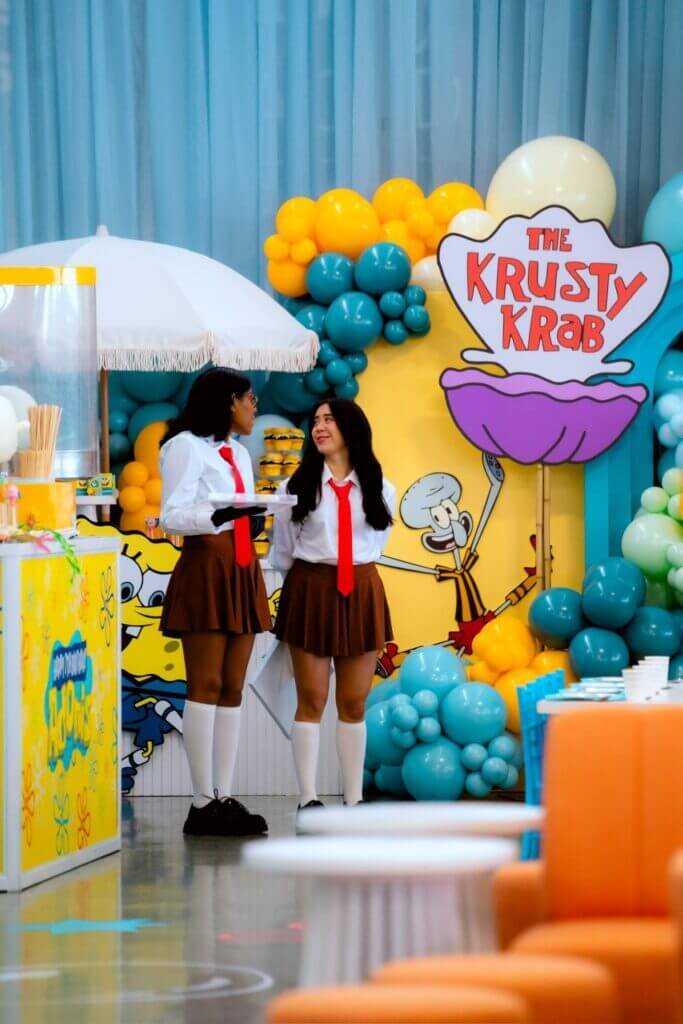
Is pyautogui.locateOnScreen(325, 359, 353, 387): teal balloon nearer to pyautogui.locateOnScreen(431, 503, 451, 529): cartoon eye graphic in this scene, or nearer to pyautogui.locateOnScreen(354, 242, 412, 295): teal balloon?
pyautogui.locateOnScreen(354, 242, 412, 295): teal balloon

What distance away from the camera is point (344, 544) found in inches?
232

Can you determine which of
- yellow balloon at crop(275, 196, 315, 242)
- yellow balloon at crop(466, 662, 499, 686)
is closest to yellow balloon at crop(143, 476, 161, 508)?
yellow balloon at crop(275, 196, 315, 242)

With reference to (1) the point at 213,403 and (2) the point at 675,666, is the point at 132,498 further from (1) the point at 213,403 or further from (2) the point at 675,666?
(2) the point at 675,666

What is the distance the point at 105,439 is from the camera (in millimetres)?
7539

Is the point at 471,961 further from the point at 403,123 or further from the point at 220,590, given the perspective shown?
the point at 403,123

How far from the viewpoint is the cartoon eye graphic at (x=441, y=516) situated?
7.72 meters

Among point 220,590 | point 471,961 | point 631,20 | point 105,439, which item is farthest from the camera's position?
point 631,20

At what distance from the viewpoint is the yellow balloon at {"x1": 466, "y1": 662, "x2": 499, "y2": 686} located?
6.89 m

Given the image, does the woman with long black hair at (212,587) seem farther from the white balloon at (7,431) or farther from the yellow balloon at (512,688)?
the yellow balloon at (512,688)

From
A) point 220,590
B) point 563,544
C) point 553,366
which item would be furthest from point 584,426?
point 220,590

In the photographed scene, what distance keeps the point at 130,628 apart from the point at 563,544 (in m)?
2.04

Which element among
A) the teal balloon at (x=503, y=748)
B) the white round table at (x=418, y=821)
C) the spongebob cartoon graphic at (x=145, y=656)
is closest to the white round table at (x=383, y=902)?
the white round table at (x=418, y=821)

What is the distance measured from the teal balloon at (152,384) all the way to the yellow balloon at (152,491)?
0.43 metres

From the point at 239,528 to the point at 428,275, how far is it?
2.17m
